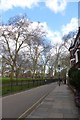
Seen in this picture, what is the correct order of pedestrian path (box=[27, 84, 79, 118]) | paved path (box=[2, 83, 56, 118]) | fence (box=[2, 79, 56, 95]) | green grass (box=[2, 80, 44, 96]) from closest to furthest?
paved path (box=[2, 83, 56, 118]) < pedestrian path (box=[27, 84, 79, 118]) < green grass (box=[2, 80, 44, 96]) < fence (box=[2, 79, 56, 95])

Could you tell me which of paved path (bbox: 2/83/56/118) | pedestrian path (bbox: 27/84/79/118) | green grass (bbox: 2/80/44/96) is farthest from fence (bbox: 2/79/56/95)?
pedestrian path (bbox: 27/84/79/118)

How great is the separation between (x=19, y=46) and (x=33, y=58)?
2471 centimetres

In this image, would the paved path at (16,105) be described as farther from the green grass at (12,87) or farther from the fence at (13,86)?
the fence at (13,86)

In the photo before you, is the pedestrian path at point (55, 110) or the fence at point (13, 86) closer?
the pedestrian path at point (55, 110)

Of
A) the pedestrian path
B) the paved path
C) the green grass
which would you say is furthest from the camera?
the green grass

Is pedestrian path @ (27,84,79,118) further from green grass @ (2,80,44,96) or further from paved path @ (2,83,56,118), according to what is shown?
green grass @ (2,80,44,96)

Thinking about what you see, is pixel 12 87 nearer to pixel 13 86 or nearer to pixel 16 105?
pixel 13 86

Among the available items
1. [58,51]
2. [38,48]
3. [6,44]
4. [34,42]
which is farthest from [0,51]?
[58,51]

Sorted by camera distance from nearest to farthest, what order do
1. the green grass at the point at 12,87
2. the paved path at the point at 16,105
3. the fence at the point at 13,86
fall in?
the paved path at the point at 16,105 → the green grass at the point at 12,87 → the fence at the point at 13,86

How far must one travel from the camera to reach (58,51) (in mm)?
97562

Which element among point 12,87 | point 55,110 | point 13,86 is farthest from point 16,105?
point 13,86

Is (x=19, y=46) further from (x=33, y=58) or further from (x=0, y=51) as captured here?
(x=33, y=58)

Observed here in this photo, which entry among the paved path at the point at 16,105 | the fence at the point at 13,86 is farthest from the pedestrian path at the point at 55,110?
the fence at the point at 13,86

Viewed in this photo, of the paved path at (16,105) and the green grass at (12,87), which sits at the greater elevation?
the green grass at (12,87)
